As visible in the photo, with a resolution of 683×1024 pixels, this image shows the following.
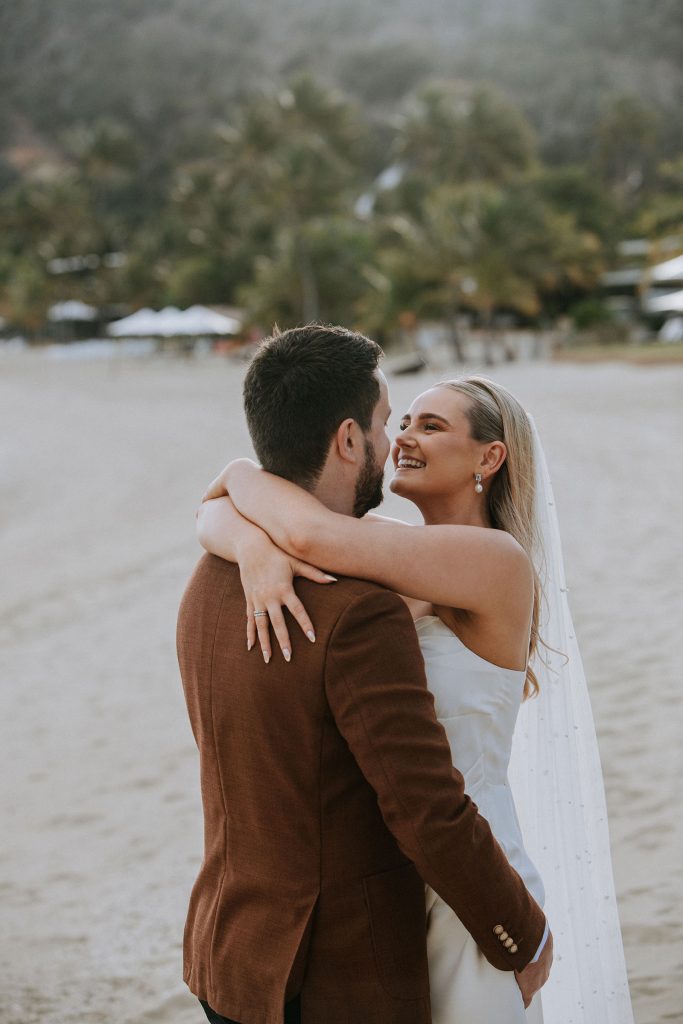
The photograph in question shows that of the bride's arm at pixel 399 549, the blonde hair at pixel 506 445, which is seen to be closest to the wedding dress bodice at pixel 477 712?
the bride's arm at pixel 399 549

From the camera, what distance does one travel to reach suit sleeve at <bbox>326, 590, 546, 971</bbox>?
154cm

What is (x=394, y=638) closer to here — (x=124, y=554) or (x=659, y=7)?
(x=124, y=554)

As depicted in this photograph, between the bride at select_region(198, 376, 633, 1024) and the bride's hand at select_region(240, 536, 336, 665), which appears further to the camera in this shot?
the bride at select_region(198, 376, 633, 1024)

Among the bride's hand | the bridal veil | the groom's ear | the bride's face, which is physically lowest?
the bridal veil

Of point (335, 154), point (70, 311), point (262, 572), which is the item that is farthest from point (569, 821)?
point (70, 311)

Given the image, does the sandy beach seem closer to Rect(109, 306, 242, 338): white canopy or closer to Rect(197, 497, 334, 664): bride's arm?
Rect(197, 497, 334, 664): bride's arm

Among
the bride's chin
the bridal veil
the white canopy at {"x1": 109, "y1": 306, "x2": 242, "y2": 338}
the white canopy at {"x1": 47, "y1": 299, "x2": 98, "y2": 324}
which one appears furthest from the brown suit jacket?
the white canopy at {"x1": 47, "y1": 299, "x2": 98, "y2": 324}

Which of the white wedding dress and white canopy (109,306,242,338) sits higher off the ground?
the white wedding dress

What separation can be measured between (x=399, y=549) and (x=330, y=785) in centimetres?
40

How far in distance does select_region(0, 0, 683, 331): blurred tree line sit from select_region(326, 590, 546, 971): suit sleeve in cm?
2022

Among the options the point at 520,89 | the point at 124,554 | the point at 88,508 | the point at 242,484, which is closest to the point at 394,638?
the point at 242,484

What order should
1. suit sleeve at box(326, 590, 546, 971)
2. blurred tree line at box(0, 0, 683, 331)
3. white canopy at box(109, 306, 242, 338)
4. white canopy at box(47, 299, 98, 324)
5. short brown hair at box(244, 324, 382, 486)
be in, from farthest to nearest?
white canopy at box(47, 299, 98, 324), white canopy at box(109, 306, 242, 338), blurred tree line at box(0, 0, 683, 331), short brown hair at box(244, 324, 382, 486), suit sleeve at box(326, 590, 546, 971)

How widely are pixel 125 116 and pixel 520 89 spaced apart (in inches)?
1755

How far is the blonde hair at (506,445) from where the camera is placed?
2.08 m
